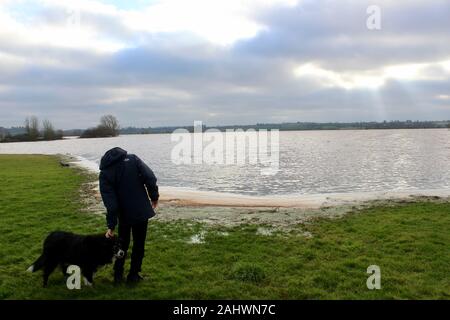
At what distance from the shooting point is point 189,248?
9703mm

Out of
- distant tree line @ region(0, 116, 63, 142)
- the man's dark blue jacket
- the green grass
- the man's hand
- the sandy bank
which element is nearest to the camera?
the man's hand

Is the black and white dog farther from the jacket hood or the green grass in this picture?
the jacket hood

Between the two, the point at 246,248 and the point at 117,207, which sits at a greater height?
the point at 117,207

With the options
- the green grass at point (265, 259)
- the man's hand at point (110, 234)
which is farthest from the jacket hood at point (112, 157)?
the green grass at point (265, 259)

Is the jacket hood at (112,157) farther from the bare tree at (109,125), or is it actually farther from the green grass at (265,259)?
the bare tree at (109,125)

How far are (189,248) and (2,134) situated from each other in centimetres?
17440

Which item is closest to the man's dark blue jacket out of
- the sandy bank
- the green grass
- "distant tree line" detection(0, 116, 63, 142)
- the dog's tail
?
the green grass

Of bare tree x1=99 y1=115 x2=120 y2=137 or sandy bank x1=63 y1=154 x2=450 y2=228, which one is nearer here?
sandy bank x1=63 y1=154 x2=450 y2=228

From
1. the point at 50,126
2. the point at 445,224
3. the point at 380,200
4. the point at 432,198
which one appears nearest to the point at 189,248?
the point at 445,224

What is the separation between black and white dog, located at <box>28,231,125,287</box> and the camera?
6.72 metres

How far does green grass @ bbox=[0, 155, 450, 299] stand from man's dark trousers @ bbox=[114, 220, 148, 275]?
0.34 m
